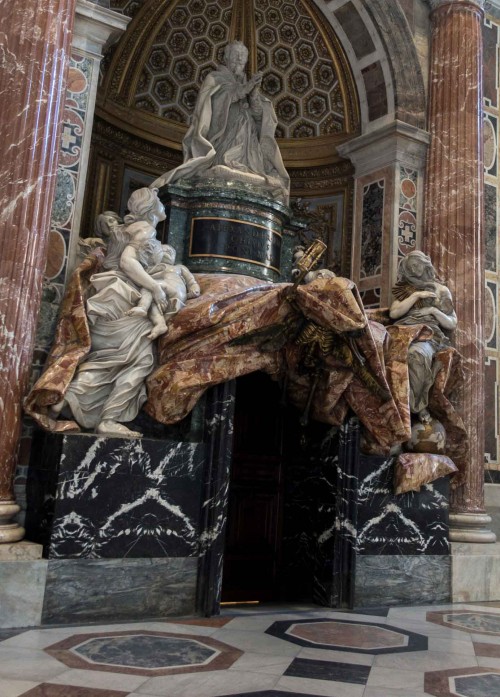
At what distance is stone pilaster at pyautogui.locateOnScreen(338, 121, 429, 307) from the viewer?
773 cm

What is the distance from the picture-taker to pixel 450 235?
7621 mm

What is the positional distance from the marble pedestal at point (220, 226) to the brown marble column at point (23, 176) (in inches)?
61.0

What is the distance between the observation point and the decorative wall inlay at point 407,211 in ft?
25.4

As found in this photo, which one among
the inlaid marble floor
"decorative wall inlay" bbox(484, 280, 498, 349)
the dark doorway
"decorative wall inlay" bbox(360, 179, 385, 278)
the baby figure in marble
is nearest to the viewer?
the inlaid marble floor

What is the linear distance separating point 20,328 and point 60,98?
1.74 m

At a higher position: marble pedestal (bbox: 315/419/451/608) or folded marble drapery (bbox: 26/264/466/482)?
folded marble drapery (bbox: 26/264/466/482)

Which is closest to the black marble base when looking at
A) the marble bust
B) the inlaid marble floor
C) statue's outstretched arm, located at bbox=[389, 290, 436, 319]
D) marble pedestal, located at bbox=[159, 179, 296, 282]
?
the inlaid marble floor

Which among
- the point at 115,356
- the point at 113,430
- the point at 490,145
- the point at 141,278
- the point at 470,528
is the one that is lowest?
the point at 470,528

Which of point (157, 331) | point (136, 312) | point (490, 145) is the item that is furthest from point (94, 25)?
point (490, 145)

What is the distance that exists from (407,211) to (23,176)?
14.3 feet

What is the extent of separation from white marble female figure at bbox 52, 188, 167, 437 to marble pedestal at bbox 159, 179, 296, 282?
1.26m

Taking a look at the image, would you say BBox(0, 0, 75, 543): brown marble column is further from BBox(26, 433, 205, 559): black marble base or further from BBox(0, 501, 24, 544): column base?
BBox(26, 433, 205, 559): black marble base

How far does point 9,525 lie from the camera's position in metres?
4.59

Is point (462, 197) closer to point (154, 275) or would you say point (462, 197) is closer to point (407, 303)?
point (407, 303)
